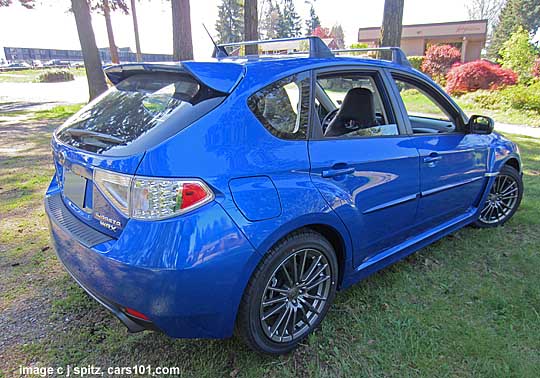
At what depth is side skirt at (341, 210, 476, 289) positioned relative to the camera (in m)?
2.66

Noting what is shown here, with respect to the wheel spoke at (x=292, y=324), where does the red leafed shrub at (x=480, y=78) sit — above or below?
above

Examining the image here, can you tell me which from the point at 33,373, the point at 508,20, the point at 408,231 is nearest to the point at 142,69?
the point at 33,373

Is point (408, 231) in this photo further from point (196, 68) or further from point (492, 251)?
point (196, 68)

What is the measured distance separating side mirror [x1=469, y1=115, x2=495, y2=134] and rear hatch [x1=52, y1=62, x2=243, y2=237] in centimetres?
227

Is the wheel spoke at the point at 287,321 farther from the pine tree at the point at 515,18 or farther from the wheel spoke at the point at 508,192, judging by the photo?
the pine tree at the point at 515,18

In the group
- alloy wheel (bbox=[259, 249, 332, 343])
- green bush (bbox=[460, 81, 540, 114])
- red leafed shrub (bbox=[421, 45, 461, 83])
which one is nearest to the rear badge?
alloy wheel (bbox=[259, 249, 332, 343])

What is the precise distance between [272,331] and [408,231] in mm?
1398

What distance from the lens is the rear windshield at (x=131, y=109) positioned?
2.03 meters

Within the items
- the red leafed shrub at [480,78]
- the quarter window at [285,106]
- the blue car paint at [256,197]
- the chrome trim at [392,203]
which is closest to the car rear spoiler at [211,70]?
the quarter window at [285,106]

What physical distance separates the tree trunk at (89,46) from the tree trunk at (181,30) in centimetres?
360

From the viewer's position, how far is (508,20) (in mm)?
50000

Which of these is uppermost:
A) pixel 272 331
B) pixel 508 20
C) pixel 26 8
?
pixel 508 20

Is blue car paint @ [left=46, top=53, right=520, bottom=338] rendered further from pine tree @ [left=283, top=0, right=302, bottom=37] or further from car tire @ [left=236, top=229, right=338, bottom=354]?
pine tree @ [left=283, top=0, right=302, bottom=37]

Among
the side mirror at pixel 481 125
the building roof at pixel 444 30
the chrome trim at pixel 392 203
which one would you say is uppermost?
the building roof at pixel 444 30
